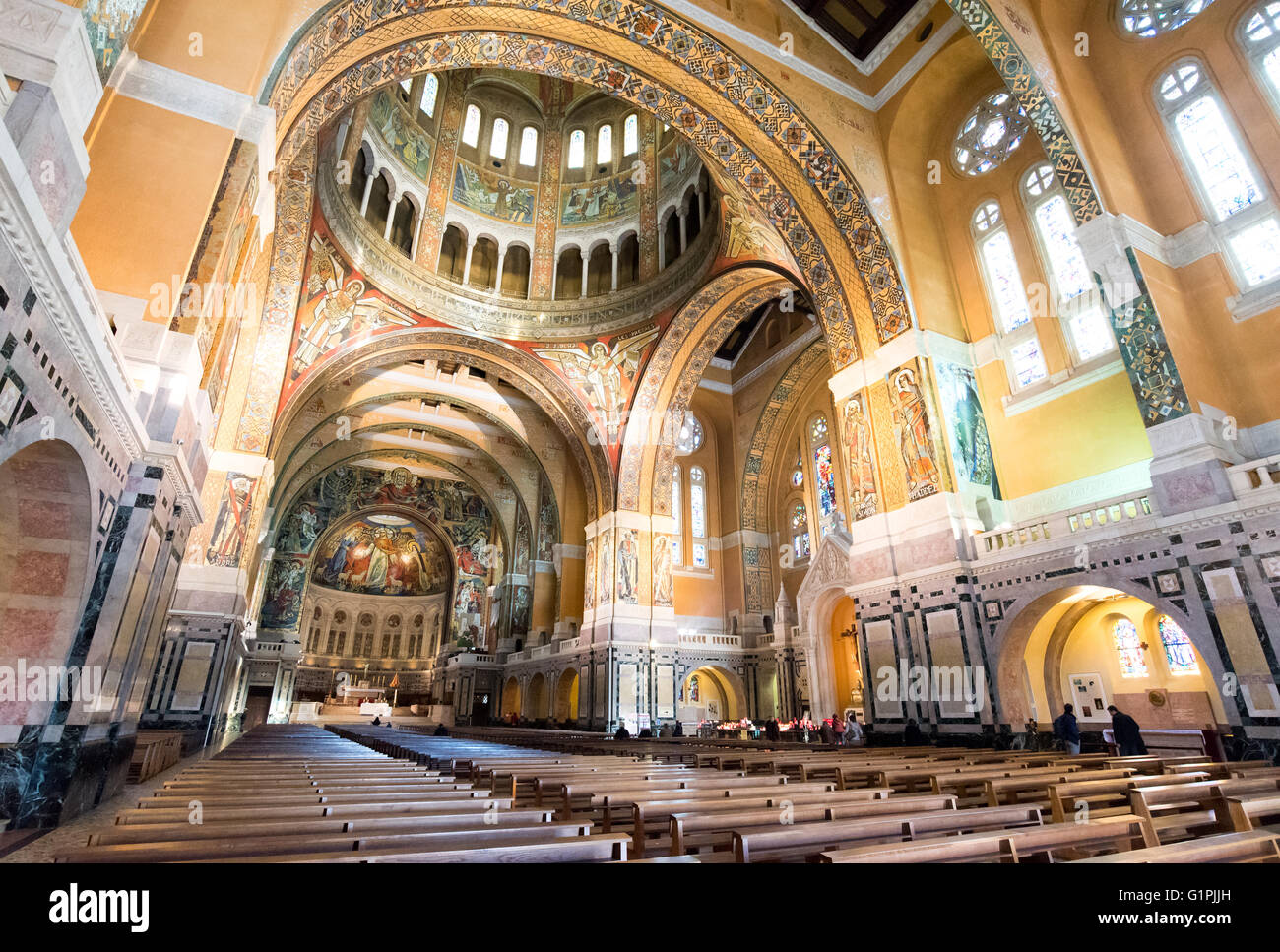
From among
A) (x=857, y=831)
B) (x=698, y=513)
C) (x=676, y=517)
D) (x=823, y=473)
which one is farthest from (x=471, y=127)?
(x=857, y=831)

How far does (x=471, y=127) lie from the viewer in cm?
1770

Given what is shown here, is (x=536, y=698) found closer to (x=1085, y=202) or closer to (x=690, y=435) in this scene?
(x=690, y=435)

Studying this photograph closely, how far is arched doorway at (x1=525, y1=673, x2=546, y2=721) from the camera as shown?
20797 mm

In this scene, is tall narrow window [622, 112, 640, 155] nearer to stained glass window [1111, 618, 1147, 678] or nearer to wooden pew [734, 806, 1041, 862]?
stained glass window [1111, 618, 1147, 678]

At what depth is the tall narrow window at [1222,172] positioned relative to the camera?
758cm

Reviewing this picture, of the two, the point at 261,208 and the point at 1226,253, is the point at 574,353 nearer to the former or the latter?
the point at 261,208

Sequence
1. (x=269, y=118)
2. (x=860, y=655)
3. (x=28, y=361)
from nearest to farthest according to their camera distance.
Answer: (x=28, y=361), (x=269, y=118), (x=860, y=655)

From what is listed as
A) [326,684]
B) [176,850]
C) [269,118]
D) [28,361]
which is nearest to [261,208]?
[269,118]

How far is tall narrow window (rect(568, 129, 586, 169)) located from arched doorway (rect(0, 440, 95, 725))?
17429 millimetres

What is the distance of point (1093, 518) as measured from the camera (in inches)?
304
